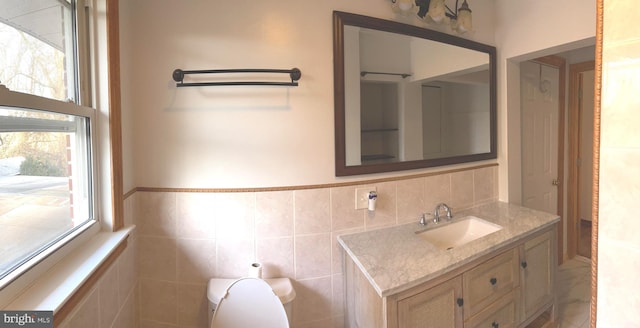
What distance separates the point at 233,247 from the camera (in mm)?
1387

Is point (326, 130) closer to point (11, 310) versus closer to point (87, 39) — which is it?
point (87, 39)

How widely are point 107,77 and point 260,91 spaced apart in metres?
0.64

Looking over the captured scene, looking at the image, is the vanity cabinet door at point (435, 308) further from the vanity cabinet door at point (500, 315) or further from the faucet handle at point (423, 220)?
the faucet handle at point (423, 220)

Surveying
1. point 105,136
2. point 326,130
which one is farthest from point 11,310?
point 326,130

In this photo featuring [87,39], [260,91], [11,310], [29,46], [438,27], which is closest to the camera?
[11,310]

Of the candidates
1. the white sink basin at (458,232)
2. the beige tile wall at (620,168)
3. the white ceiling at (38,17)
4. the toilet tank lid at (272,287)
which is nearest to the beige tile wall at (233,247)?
the toilet tank lid at (272,287)

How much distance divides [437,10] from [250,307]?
6.47 feet

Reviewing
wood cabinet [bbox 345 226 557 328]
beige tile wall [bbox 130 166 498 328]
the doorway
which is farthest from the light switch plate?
the doorway

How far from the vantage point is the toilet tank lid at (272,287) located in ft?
4.12

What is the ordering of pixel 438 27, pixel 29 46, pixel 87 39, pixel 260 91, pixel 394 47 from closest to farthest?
pixel 29 46, pixel 87 39, pixel 260 91, pixel 394 47, pixel 438 27

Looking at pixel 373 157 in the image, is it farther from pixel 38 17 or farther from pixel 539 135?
pixel 539 135

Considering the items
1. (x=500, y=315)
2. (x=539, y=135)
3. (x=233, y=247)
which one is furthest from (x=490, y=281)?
(x=539, y=135)

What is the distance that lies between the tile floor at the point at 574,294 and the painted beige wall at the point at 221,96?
224 centimetres

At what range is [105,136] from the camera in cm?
115
